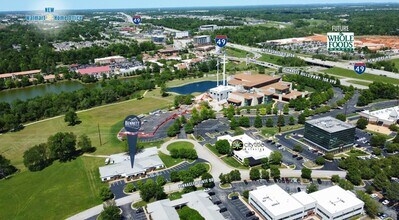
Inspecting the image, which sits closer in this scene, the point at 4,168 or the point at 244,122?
the point at 4,168

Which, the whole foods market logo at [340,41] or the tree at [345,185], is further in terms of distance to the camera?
the whole foods market logo at [340,41]

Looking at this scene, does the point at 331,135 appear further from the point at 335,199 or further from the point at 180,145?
the point at 180,145

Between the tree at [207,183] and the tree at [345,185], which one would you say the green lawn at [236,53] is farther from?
the tree at [345,185]

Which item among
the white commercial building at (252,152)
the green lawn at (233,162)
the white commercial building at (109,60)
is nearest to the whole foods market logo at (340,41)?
the white commercial building at (252,152)

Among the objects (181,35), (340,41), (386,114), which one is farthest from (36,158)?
(181,35)

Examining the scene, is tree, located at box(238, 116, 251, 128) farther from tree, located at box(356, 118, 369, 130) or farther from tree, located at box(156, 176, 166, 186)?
tree, located at box(156, 176, 166, 186)

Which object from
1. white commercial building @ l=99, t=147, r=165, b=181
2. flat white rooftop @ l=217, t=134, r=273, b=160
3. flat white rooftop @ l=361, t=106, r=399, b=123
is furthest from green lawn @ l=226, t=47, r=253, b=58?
white commercial building @ l=99, t=147, r=165, b=181
